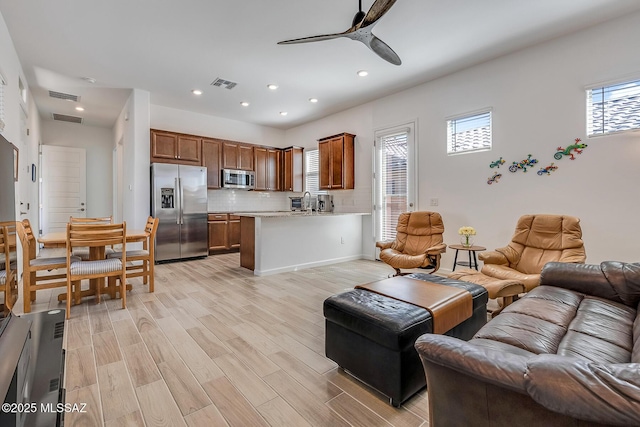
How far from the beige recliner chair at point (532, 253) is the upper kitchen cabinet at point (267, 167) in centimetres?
513

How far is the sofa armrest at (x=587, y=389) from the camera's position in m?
0.69

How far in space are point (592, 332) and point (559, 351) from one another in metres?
0.35

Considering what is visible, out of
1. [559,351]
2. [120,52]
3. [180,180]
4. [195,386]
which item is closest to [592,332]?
[559,351]

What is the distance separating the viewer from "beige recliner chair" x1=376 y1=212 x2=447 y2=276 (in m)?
3.78

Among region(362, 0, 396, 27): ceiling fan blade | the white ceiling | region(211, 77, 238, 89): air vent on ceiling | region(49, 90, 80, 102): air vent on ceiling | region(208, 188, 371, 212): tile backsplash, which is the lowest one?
region(208, 188, 371, 212): tile backsplash

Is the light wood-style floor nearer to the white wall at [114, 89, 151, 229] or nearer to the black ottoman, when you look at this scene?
the black ottoman

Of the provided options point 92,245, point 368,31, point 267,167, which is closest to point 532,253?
point 368,31

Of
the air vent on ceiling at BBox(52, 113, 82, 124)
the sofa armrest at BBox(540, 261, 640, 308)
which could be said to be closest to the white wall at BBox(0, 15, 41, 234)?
the air vent on ceiling at BBox(52, 113, 82, 124)

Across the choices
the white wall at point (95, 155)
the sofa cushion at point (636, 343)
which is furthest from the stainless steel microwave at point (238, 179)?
the sofa cushion at point (636, 343)

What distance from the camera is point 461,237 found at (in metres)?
4.35

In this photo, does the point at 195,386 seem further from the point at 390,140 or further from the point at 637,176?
the point at 390,140

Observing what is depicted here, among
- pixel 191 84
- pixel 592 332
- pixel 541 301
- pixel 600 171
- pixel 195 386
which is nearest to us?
pixel 592 332

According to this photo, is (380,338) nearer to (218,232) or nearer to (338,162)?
(338,162)

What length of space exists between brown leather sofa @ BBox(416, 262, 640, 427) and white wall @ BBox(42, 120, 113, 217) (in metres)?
8.83
